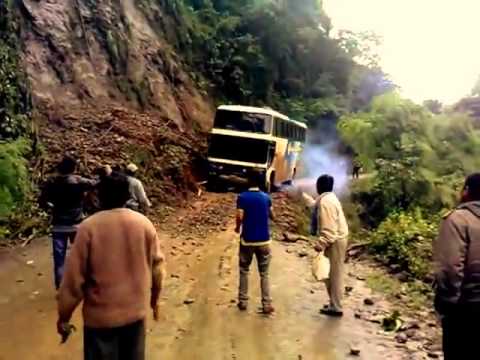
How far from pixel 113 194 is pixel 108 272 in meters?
0.56

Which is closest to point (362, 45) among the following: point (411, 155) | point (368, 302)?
point (411, 155)

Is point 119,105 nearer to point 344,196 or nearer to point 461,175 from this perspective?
point 344,196

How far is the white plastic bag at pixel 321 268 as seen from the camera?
8555 mm

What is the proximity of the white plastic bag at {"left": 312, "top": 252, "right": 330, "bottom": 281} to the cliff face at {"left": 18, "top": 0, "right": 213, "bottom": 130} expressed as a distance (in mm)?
12489

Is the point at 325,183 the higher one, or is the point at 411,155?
→ the point at 325,183

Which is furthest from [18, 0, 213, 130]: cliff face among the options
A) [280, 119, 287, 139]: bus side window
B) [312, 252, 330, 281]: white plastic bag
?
[312, 252, 330, 281]: white plastic bag

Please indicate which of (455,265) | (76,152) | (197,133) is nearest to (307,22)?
(197,133)

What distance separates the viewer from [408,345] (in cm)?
830

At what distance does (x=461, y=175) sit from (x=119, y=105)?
11304 millimetres

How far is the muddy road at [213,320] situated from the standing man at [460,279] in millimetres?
2791

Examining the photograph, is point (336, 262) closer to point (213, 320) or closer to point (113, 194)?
point (213, 320)

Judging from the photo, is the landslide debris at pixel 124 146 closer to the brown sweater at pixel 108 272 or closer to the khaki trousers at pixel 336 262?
the khaki trousers at pixel 336 262

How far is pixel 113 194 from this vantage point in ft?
15.3

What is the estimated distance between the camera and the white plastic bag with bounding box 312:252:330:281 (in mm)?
8555
